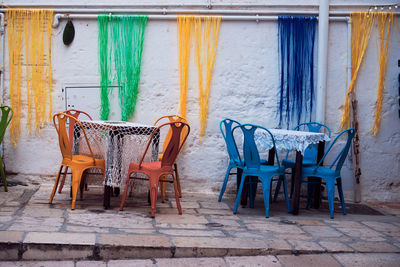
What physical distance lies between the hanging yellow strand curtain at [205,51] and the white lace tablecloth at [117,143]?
1091 mm

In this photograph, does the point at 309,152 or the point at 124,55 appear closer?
the point at 309,152

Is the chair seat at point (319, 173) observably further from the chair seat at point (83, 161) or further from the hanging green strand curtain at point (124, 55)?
the hanging green strand curtain at point (124, 55)

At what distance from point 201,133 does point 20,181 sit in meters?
2.19

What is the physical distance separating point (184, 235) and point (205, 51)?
8.31 ft

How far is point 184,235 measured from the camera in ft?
10.3

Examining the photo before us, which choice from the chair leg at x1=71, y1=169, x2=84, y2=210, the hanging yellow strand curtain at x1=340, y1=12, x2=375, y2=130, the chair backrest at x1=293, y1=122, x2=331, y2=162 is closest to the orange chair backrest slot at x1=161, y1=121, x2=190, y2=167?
the chair leg at x1=71, y1=169, x2=84, y2=210

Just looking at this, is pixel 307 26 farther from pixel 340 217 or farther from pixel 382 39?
pixel 340 217

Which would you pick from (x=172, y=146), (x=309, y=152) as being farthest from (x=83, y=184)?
(x=309, y=152)

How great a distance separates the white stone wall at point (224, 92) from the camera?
4984mm

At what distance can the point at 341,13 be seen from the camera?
16.3ft

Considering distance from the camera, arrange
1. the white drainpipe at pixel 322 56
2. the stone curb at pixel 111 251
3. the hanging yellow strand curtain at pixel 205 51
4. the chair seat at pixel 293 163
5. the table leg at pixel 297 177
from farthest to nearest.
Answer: the hanging yellow strand curtain at pixel 205 51 → the white drainpipe at pixel 322 56 → the chair seat at pixel 293 163 → the table leg at pixel 297 177 → the stone curb at pixel 111 251

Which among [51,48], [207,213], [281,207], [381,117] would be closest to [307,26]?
[381,117]

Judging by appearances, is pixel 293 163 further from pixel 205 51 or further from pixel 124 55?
pixel 124 55

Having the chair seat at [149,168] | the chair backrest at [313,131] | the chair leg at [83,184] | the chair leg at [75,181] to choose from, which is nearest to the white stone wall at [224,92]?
the chair backrest at [313,131]
